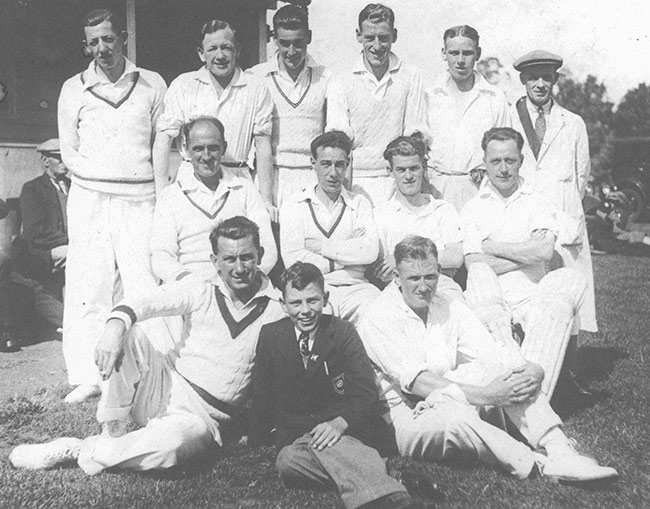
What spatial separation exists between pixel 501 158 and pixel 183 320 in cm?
229

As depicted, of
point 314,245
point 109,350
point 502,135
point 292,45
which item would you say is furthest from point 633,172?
point 109,350

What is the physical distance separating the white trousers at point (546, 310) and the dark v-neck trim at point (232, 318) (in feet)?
4.38

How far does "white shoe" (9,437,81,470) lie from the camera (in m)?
3.70

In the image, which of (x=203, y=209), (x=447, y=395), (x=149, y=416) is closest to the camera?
(x=447, y=395)

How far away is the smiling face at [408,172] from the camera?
475 cm

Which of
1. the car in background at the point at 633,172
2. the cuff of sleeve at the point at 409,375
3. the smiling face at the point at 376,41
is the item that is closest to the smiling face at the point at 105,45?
the smiling face at the point at 376,41

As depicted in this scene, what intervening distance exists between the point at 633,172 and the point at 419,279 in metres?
16.9

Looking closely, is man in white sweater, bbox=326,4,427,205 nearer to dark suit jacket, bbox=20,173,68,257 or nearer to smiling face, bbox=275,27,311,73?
smiling face, bbox=275,27,311,73

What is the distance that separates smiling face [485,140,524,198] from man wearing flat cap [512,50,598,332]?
80 cm

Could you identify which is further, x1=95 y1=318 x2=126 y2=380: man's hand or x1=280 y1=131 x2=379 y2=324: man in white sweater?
x1=280 y1=131 x2=379 y2=324: man in white sweater

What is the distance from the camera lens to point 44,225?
7.03m

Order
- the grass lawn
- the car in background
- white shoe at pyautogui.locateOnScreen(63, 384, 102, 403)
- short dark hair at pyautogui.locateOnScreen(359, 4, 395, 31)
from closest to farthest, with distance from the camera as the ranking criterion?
the grass lawn, white shoe at pyautogui.locateOnScreen(63, 384, 102, 403), short dark hair at pyautogui.locateOnScreen(359, 4, 395, 31), the car in background

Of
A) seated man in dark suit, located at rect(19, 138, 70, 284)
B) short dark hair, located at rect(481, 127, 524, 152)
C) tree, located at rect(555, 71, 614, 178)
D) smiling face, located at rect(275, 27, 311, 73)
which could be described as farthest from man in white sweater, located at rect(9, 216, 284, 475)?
tree, located at rect(555, 71, 614, 178)

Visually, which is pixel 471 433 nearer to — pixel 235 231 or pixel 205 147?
pixel 235 231
